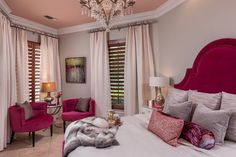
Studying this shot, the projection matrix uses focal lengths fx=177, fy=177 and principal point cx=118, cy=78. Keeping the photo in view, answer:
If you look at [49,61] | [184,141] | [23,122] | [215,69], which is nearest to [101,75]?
[49,61]

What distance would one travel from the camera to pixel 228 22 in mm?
2600

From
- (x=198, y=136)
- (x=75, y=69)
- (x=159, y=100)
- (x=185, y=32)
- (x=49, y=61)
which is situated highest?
(x=185, y=32)

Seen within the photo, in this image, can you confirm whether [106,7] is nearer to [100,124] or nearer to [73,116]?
[100,124]

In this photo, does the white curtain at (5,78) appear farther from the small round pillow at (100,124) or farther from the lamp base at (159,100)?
the lamp base at (159,100)

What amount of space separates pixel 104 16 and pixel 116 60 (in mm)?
2145

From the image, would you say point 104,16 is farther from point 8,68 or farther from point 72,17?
point 8,68

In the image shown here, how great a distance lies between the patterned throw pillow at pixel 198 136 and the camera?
175 cm

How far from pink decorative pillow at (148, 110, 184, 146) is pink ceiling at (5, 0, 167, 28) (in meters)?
2.59

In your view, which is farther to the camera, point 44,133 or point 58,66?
point 58,66

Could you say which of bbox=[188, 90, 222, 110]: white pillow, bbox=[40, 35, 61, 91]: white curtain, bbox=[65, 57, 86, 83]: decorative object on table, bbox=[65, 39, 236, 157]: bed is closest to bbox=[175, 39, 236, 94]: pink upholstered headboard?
Result: bbox=[65, 39, 236, 157]: bed

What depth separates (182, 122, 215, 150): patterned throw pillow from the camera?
1.75 meters

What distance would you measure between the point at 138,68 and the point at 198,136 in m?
2.72

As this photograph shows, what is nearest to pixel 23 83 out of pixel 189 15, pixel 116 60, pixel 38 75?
pixel 38 75

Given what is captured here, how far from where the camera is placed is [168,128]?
78.5 inches
